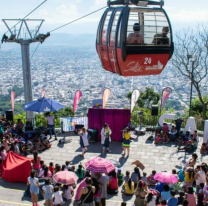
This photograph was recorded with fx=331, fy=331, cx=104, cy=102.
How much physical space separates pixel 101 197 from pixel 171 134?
738 centimetres

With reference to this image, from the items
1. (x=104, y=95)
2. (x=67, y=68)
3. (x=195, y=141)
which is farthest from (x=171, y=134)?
(x=67, y=68)

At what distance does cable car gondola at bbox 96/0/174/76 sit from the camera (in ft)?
32.9

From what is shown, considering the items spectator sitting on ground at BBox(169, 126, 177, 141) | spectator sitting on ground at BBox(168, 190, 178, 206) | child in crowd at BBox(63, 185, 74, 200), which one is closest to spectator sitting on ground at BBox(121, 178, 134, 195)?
child in crowd at BBox(63, 185, 74, 200)

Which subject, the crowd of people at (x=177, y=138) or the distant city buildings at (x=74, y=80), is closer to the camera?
the crowd of people at (x=177, y=138)

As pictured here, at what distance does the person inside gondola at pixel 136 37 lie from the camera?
33.2 ft

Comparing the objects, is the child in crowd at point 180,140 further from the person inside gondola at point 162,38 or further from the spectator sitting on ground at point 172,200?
the spectator sitting on ground at point 172,200

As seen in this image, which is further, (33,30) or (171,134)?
(33,30)

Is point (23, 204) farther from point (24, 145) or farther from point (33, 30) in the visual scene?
point (33, 30)

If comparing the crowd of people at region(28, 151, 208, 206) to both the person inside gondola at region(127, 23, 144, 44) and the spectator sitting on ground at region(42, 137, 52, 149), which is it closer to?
the spectator sitting on ground at region(42, 137, 52, 149)

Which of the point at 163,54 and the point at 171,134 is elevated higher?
the point at 163,54

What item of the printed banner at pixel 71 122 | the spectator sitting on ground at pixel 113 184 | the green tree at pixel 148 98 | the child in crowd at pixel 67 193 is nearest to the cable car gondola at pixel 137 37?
the spectator sitting on ground at pixel 113 184

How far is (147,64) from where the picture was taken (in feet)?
35.0

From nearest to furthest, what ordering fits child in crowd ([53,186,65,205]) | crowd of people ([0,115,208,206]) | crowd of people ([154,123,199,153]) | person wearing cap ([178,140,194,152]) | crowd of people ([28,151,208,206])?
crowd of people ([28,151,208,206]) < crowd of people ([0,115,208,206]) < child in crowd ([53,186,65,205]) < person wearing cap ([178,140,194,152]) < crowd of people ([154,123,199,153])

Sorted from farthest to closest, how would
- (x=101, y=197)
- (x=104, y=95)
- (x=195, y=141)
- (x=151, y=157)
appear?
(x=104, y=95)
(x=195, y=141)
(x=151, y=157)
(x=101, y=197)
